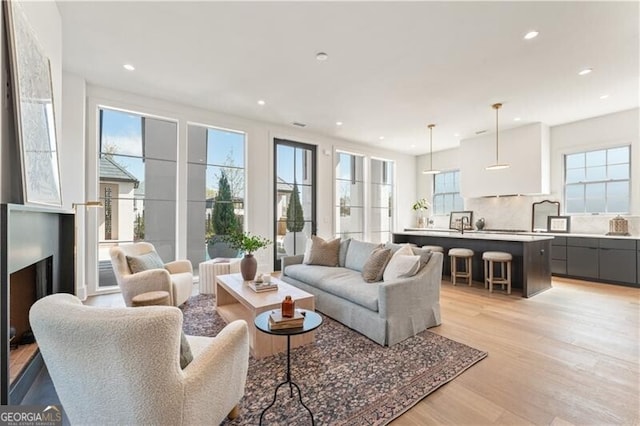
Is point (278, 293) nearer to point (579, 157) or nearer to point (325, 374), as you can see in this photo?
point (325, 374)

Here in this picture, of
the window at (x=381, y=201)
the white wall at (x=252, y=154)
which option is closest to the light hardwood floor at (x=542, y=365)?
the white wall at (x=252, y=154)

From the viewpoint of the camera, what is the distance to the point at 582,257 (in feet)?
17.5

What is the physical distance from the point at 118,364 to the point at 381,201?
7.76 m

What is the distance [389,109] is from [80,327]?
5.21 m

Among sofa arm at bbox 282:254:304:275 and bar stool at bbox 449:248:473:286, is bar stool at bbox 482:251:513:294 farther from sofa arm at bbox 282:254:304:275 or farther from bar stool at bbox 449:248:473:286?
sofa arm at bbox 282:254:304:275

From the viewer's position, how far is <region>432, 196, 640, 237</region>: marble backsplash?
218 inches

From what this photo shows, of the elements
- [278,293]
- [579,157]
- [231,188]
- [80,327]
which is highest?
[579,157]

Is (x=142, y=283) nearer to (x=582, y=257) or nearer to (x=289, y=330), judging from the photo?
(x=289, y=330)

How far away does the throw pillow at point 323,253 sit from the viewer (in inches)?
166

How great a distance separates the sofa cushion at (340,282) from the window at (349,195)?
10.8ft

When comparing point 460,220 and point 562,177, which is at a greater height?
point 562,177

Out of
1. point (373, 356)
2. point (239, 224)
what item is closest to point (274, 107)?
point (239, 224)

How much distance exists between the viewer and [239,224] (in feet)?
18.6

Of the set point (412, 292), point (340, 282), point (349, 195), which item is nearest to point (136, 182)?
point (340, 282)
